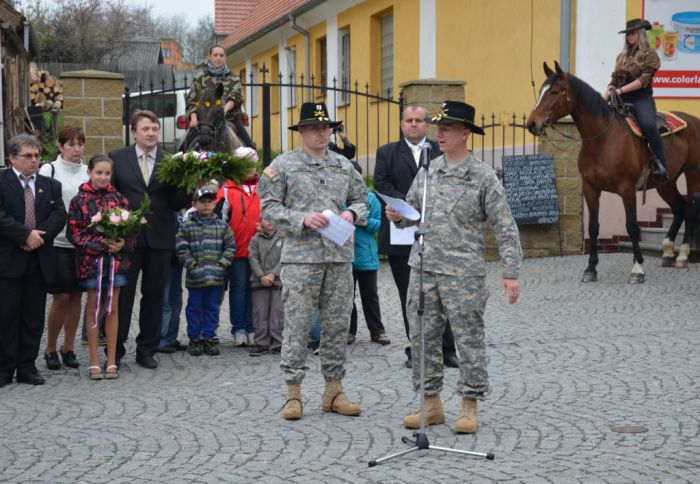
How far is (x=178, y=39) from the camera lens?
260 feet

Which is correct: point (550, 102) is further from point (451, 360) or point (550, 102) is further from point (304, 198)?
point (304, 198)

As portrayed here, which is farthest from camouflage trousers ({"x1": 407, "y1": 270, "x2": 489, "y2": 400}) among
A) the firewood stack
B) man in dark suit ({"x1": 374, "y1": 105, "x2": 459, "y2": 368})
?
the firewood stack

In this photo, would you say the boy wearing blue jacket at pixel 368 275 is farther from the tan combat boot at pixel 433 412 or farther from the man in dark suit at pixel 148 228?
the tan combat boot at pixel 433 412

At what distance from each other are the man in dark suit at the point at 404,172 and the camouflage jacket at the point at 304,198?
4.83 feet

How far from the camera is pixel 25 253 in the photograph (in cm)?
846

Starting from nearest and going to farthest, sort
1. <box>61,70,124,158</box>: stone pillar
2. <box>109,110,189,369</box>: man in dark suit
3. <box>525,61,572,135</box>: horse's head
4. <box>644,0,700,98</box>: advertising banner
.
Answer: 1. <box>109,110,189,369</box>: man in dark suit
2. <box>525,61,572,135</box>: horse's head
3. <box>61,70,124,158</box>: stone pillar
4. <box>644,0,700,98</box>: advertising banner

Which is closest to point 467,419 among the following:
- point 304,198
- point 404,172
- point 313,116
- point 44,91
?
point 304,198

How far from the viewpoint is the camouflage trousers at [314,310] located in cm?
727

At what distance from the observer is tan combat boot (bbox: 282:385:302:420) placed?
714cm

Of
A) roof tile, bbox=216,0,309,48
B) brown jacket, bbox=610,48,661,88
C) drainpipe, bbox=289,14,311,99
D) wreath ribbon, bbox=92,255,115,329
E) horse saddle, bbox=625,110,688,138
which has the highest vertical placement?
roof tile, bbox=216,0,309,48

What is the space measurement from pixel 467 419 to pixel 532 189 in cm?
1046

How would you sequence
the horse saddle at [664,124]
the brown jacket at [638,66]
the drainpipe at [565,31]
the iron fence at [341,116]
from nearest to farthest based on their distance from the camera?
the brown jacket at [638,66] → the horse saddle at [664,124] → the iron fence at [341,116] → the drainpipe at [565,31]

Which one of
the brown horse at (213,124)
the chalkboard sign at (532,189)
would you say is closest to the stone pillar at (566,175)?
the chalkboard sign at (532,189)

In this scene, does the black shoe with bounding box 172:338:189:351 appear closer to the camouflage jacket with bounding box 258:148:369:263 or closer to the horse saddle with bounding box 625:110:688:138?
the camouflage jacket with bounding box 258:148:369:263
